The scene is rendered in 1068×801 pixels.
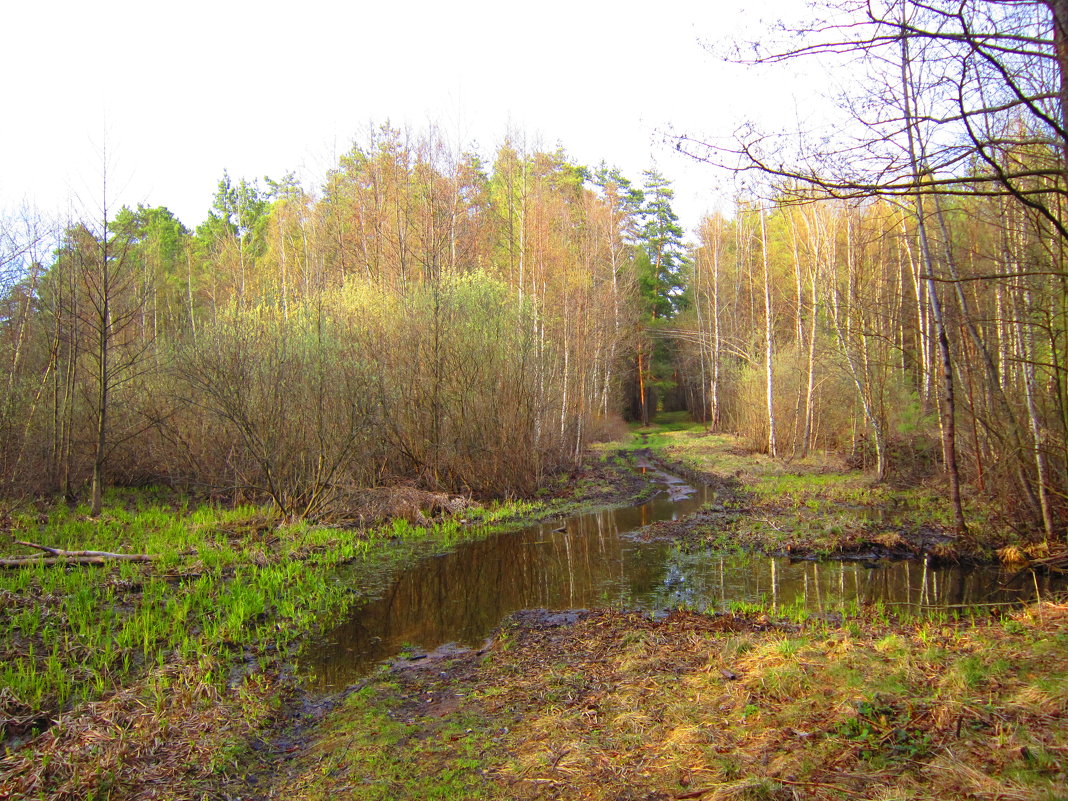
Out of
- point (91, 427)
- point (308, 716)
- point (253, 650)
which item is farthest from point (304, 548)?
point (91, 427)

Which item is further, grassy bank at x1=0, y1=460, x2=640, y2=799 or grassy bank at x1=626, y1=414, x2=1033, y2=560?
grassy bank at x1=626, y1=414, x2=1033, y2=560

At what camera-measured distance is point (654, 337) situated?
40688mm

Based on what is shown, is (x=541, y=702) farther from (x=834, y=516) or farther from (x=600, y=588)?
(x=834, y=516)

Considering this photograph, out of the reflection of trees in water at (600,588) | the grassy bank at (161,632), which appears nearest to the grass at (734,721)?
the grassy bank at (161,632)

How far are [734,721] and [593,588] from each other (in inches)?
181

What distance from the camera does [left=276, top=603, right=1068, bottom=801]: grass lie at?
3038mm

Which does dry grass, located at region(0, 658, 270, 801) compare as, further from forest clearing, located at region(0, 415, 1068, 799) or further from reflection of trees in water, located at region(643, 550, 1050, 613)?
reflection of trees in water, located at region(643, 550, 1050, 613)

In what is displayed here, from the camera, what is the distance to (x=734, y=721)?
382 cm

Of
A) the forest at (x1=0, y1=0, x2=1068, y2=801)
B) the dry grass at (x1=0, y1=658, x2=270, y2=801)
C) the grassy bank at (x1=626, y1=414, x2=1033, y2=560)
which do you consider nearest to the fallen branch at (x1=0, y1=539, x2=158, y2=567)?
the forest at (x1=0, y1=0, x2=1068, y2=801)

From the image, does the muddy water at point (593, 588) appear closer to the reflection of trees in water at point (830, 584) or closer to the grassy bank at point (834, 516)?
the reflection of trees in water at point (830, 584)

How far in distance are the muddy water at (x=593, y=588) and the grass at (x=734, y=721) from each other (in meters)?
1.17

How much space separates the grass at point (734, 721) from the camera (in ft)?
9.97

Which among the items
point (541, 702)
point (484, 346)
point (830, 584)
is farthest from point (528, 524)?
point (541, 702)

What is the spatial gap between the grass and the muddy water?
1172 mm
